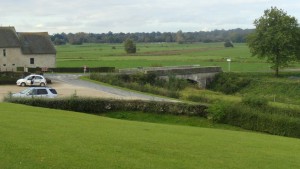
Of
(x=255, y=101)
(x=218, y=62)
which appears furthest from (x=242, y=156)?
(x=218, y=62)

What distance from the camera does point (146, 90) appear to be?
5209 cm

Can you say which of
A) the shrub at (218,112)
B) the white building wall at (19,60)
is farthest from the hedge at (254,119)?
the white building wall at (19,60)

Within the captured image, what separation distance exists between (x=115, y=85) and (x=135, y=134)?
40.1 metres

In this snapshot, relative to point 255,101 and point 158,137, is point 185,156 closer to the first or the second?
point 158,137

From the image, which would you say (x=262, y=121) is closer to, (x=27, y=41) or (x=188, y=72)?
(x=188, y=72)

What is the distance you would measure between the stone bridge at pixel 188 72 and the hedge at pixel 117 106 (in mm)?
33769

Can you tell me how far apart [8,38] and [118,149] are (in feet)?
215

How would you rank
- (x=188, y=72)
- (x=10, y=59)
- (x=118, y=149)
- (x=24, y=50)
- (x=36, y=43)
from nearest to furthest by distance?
1. (x=118, y=149)
2. (x=188, y=72)
3. (x=10, y=59)
4. (x=24, y=50)
5. (x=36, y=43)

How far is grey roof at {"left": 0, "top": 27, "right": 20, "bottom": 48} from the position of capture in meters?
73.6

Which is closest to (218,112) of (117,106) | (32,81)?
(117,106)

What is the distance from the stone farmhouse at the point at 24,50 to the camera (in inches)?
2908

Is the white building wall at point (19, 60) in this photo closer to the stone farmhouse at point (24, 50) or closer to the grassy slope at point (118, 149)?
the stone farmhouse at point (24, 50)

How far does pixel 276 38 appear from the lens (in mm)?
76812

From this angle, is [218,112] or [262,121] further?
[218,112]
